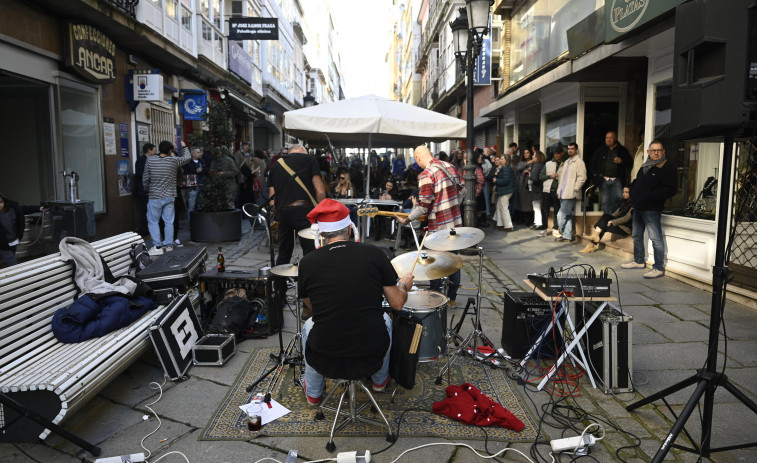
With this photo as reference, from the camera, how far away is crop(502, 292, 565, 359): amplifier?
14.6 feet

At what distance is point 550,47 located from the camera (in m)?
11.7

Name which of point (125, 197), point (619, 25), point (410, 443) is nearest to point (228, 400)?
point (410, 443)

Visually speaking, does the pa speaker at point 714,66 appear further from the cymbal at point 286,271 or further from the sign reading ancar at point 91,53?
the sign reading ancar at point 91,53

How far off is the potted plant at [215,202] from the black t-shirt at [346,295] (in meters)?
7.83

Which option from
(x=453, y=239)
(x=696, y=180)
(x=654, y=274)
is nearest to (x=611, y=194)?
(x=696, y=180)

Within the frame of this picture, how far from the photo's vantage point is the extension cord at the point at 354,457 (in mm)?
2936

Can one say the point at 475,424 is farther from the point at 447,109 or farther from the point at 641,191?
the point at 447,109

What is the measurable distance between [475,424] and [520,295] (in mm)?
1508

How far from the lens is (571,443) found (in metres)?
3.10

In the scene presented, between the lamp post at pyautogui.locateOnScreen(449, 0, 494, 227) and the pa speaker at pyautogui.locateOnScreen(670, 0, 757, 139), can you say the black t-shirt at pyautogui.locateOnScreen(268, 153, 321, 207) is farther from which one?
the pa speaker at pyautogui.locateOnScreen(670, 0, 757, 139)

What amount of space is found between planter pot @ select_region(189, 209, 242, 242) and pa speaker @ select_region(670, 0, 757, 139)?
8.90m

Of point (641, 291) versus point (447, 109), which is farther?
point (447, 109)

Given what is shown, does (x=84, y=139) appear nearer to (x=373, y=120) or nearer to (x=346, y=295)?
(x=373, y=120)

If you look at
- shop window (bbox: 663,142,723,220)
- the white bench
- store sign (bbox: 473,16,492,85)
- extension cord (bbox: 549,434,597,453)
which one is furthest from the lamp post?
store sign (bbox: 473,16,492,85)
